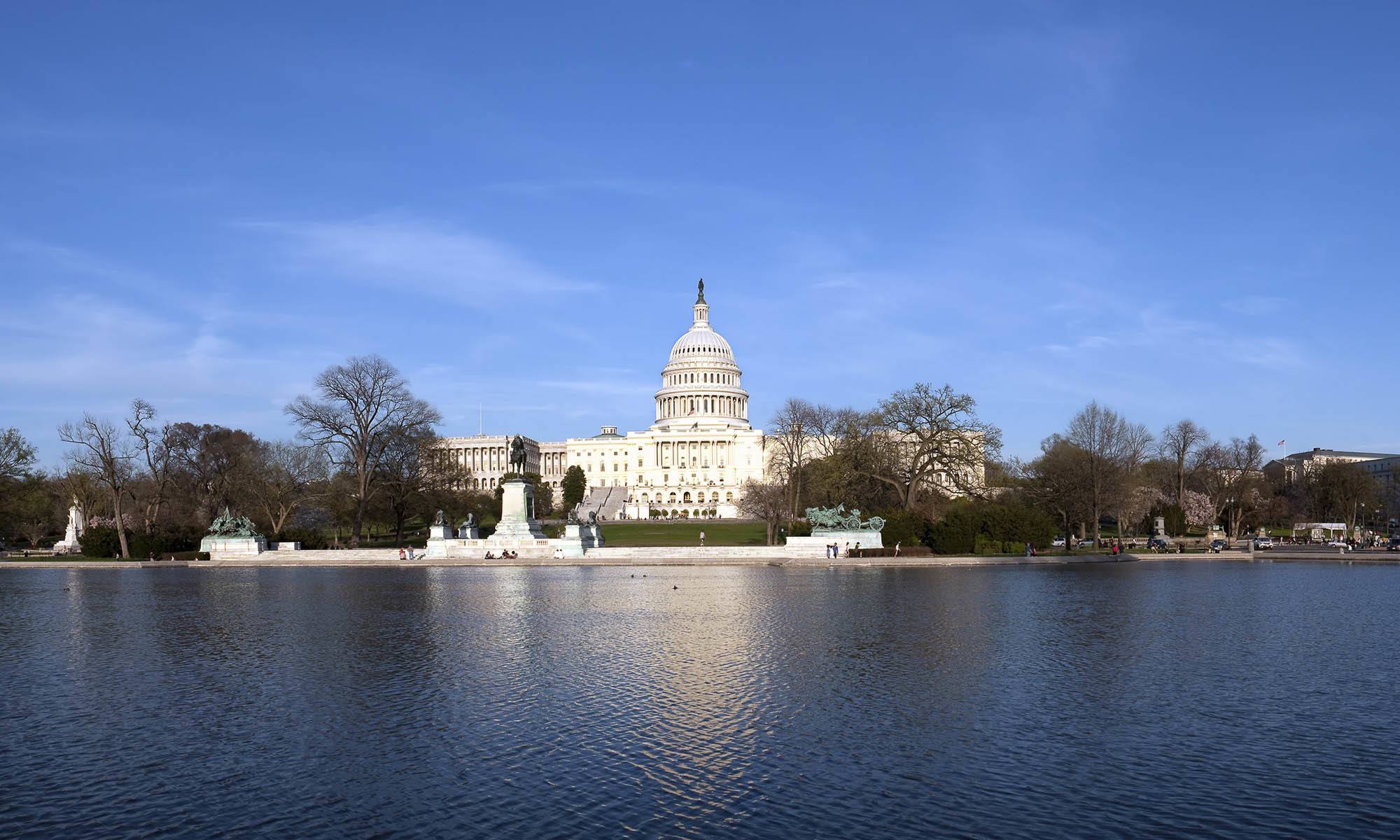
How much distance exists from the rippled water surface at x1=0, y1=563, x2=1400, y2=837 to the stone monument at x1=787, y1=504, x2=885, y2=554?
28695mm

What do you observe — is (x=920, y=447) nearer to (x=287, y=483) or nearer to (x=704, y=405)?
(x=287, y=483)

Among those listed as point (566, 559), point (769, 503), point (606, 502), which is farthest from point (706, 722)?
point (606, 502)

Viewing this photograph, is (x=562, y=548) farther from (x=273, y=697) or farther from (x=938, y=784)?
(x=938, y=784)

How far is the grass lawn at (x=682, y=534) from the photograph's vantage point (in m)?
76.7

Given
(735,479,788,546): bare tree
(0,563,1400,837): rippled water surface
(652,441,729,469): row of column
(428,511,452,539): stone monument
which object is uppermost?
(652,441,729,469): row of column

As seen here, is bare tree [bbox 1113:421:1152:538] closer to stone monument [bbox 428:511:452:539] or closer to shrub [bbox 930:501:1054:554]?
shrub [bbox 930:501:1054:554]

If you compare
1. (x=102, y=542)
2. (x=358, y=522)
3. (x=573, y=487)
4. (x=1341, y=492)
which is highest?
(x=573, y=487)

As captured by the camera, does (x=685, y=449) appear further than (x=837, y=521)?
Yes

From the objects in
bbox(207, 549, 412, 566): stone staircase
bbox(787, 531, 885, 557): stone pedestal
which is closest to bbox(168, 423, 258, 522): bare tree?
bbox(207, 549, 412, 566): stone staircase

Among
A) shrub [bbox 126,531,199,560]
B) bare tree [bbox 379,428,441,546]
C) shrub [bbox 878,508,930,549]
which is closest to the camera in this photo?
shrub [bbox 878,508,930,549]

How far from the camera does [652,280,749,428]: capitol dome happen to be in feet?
616

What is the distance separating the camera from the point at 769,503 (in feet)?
245

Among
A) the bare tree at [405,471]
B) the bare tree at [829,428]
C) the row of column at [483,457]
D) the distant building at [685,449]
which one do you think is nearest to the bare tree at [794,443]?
the bare tree at [829,428]

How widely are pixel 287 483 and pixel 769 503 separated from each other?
3401 centimetres
